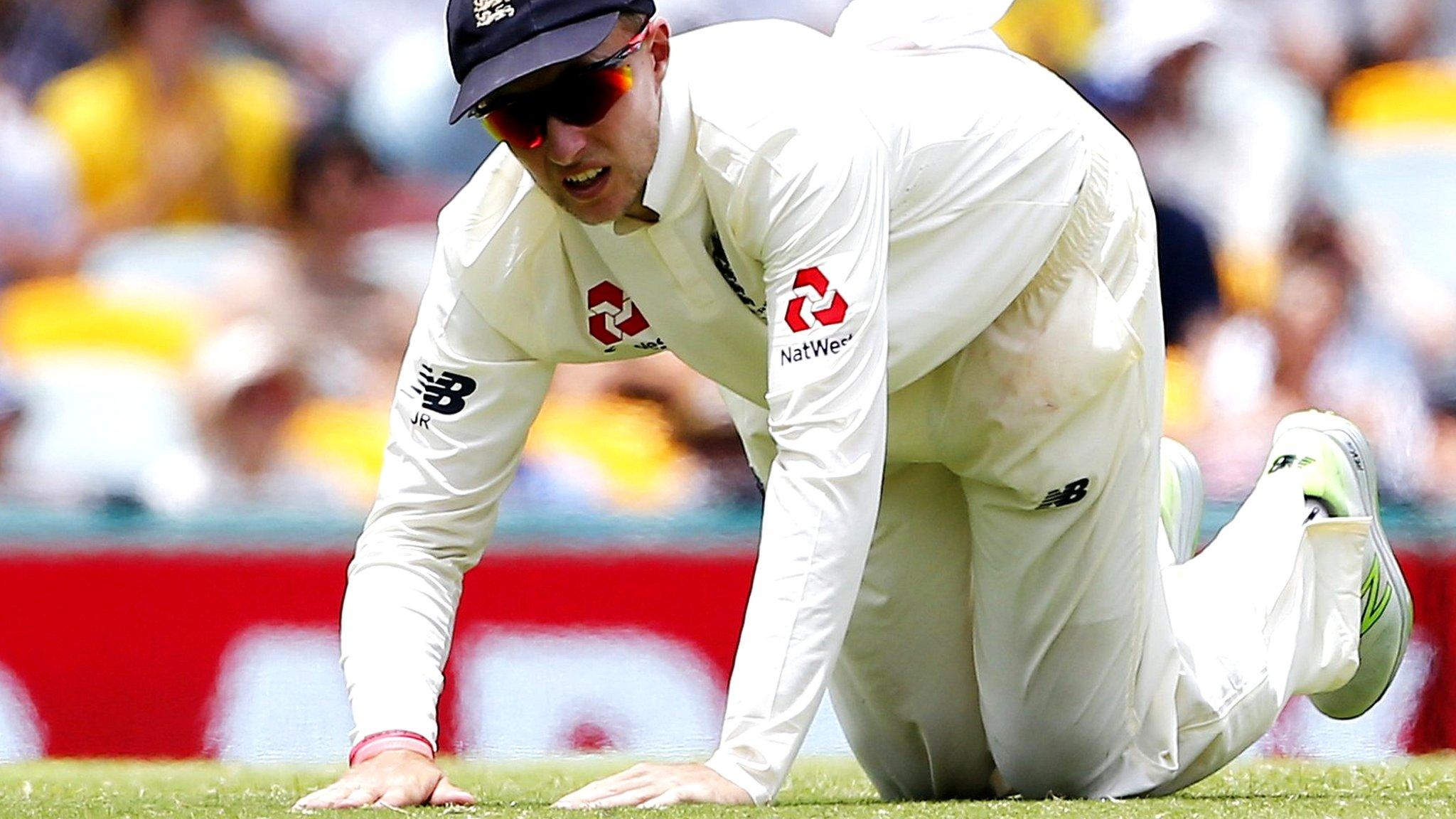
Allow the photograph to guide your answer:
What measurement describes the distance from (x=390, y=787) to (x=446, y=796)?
0.06 m

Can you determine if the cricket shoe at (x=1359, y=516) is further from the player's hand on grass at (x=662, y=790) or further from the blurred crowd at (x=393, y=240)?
the player's hand on grass at (x=662, y=790)

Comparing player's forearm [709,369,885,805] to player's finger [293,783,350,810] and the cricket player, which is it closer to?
the cricket player

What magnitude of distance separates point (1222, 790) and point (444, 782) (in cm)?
124

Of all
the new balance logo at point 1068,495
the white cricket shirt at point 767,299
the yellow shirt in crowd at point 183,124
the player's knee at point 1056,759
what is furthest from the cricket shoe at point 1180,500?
the yellow shirt in crowd at point 183,124

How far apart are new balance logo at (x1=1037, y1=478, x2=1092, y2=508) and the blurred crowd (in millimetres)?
1940

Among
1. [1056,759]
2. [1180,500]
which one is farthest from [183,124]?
[1056,759]

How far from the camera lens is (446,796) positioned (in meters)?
1.87

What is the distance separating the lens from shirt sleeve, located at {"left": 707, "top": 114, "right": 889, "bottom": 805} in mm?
1742

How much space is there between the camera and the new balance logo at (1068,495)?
Answer: 7.51 ft

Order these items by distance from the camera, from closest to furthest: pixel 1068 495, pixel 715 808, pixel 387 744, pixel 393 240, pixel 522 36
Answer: pixel 715 808 → pixel 522 36 → pixel 387 744 → pixel 1068 495 → pixel 393 240

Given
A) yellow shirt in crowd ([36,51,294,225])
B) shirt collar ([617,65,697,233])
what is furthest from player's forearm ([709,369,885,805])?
yellow shirt in crowd ([36,51,294,225])

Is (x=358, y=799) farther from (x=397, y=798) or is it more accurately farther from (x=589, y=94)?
(x=589, y=94)

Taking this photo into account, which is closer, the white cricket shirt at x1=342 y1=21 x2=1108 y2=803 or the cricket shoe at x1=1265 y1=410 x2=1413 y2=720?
the white cricket shirt at x1=342 y1=21 x2=1108 y2=803

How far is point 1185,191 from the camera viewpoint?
14.2 feet
